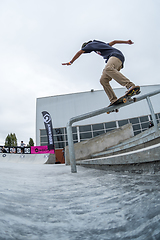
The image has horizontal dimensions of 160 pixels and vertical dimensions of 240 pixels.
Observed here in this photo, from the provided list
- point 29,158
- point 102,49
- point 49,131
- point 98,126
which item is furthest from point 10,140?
point 102,49

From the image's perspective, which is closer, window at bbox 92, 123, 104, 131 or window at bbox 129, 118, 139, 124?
window at bbox 129, 118, 139, 124

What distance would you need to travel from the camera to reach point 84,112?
17812 millimetres

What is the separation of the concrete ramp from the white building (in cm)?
211

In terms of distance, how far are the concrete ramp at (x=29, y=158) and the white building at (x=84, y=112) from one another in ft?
6.94

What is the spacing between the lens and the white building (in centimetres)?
1689

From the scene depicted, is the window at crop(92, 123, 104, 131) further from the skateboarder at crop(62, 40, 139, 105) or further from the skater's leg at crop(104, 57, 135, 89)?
the skater's leg at crop(104, 57, 135, 89)

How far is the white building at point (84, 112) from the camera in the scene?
1689 cm

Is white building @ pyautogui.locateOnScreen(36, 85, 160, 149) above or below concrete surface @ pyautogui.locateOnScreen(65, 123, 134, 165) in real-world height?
above

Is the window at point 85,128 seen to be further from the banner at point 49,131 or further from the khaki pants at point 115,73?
the khaki pants at point 115,73

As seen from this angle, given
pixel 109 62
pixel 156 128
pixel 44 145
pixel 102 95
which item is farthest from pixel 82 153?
pixel 102 95

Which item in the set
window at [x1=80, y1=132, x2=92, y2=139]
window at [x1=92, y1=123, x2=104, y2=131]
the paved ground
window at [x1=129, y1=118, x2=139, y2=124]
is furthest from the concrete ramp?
the paved ground

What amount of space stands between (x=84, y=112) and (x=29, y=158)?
8.60 m

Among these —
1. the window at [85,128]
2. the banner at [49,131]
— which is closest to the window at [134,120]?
the window at [85,128]

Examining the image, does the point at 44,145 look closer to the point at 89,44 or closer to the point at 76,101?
the point at 76,101
